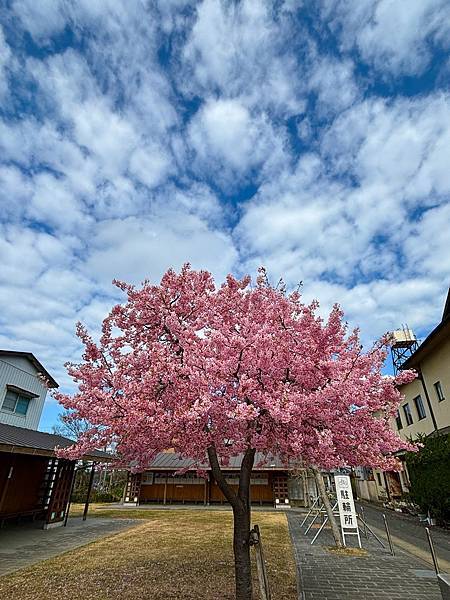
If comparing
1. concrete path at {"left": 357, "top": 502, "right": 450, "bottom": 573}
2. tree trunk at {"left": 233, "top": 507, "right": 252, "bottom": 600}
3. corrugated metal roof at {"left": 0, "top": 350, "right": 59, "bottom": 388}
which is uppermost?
corrugated metal roof at {"left": 0, "top": 350, "right": 59, "bottom": 388}

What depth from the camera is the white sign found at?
35.3 feet

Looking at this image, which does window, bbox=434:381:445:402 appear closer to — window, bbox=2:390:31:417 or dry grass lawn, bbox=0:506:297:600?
dry grass lawn, bbox=0:506:297:600

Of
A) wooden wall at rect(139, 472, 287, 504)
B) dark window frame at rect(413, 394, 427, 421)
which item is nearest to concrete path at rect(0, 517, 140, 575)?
wooden wall at rect(139, 472, 287, 504)

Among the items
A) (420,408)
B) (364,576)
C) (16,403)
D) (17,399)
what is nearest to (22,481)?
(16,403)

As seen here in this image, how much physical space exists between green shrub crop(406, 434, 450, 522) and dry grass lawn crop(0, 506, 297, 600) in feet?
21.1

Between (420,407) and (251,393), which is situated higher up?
(420,407)

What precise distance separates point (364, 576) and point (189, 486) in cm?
2041

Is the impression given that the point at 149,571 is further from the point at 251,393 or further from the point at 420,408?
the point at 420,408

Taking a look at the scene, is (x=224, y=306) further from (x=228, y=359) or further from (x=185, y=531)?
(x=185, y=531)

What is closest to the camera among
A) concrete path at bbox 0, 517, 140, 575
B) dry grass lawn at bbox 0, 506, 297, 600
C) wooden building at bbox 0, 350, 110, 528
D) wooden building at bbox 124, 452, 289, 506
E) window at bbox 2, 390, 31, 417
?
dry grass lawn at bbox 0, 506, 297, 600

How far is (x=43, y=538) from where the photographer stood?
12.2 metres

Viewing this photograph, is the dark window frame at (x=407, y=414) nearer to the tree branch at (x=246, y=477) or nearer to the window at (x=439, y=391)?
the window at (x=439, y=391)

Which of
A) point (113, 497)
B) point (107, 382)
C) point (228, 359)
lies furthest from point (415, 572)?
point (113, 497)

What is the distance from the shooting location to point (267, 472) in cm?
2483
